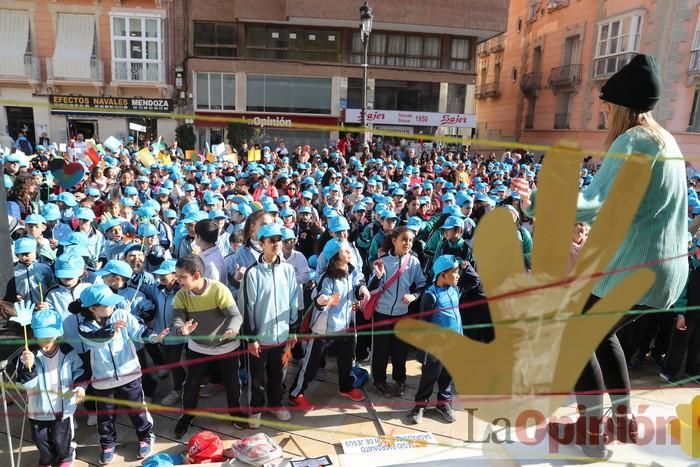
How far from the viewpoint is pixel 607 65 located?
74.3ft

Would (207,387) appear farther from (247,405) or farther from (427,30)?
(427,30)

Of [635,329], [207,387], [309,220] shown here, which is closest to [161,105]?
[309,220]

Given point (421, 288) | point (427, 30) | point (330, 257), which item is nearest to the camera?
point (330, 257)

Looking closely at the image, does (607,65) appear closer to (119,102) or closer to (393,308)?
(393,308)

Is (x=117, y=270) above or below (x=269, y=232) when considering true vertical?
below

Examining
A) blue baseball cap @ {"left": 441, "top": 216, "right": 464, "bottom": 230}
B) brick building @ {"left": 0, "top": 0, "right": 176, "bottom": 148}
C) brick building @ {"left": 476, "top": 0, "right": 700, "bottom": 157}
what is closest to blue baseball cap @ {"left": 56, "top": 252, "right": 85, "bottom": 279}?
blue baseball cap @ {"left": 441, "top": 216, "right": 464, "bottom": 230}

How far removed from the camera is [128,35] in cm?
2320

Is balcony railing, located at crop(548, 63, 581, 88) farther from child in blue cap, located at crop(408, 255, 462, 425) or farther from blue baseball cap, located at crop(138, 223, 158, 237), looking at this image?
blue baseball cap, located at crop(138, 223, 158, 237)

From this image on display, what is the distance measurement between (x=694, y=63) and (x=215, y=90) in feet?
70.8

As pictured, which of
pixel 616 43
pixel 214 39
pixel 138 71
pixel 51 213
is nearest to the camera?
pixel 51 213

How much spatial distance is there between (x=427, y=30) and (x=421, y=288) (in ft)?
78.8

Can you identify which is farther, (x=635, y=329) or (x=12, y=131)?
(x=12, y=131)

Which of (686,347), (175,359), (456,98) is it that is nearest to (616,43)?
(456,98)

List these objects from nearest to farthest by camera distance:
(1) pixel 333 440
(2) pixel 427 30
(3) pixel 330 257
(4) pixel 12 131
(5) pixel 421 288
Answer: (1) pixel 333 440 → (3) pixel 330 257 → (5) pixel 421 288 → (4) pixel 12 131 → (2) pixel 427 30
